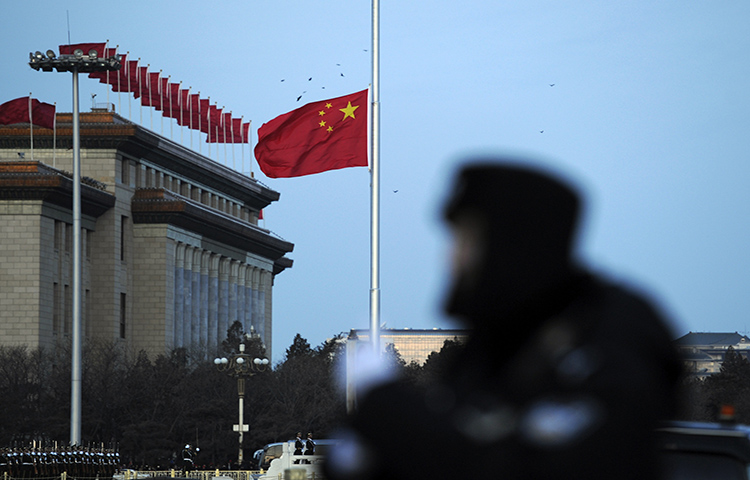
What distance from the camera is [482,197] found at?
207 cm

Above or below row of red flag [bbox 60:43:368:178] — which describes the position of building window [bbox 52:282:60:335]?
below

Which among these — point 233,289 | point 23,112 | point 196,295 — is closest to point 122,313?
point 196,295

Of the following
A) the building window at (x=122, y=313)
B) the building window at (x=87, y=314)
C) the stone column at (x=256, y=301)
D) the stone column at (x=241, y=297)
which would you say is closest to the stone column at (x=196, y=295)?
the building window at (x=122, y=313)

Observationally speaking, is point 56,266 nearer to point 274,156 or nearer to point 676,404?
point 274,156

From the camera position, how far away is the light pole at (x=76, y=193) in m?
43.2

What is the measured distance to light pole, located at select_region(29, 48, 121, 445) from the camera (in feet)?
142

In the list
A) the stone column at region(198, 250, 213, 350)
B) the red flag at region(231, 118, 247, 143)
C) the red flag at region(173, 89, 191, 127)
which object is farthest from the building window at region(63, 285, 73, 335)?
the stone column at region(198, 250, 213, 350)

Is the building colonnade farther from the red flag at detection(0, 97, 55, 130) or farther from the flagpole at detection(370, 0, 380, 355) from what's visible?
the flagpole at detection(370, 0, 380, 355)

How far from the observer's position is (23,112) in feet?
219

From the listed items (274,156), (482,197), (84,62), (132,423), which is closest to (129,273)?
(132,423)

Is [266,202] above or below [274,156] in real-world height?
above

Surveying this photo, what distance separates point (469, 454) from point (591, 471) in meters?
0.18

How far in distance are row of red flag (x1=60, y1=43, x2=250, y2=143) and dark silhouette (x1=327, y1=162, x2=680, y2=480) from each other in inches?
2911

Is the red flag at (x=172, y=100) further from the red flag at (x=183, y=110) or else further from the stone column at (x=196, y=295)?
the stone column at (x=196, y=295)
